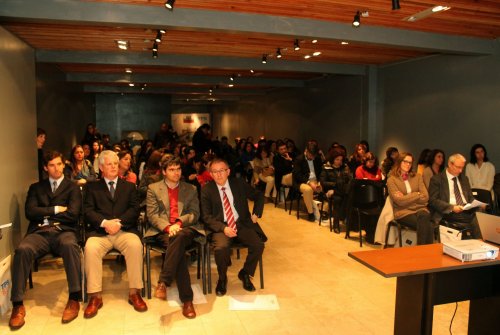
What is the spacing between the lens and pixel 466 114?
7094mm

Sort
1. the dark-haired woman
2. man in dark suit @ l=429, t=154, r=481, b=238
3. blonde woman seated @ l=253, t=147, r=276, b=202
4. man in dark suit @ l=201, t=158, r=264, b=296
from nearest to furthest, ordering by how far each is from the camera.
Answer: man in dark suit @ l=201, t=158, r=264, b=296, man in dark suit @ l=429, t=154, r=481, b=238, the dark-haired woman, blonde woman seated @ l=253, t=147, r=276, b=202

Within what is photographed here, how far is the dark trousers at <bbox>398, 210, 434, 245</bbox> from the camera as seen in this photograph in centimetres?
496

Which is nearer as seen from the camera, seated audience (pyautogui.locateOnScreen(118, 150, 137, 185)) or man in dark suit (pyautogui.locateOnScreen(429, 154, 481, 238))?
man in dark suit (pyautogui.locateOnScreen(429, 154, 481, 238))

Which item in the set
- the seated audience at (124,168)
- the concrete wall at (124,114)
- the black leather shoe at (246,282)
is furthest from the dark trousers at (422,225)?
the concrete wall at (124,114)

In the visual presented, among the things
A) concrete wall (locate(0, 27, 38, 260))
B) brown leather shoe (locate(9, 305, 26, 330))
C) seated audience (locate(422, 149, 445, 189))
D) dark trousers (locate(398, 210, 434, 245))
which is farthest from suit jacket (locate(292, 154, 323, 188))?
brown leather shoe (locate(9, 305, 26, 330))

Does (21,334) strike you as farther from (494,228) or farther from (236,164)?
(236,164)

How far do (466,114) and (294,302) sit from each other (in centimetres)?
476

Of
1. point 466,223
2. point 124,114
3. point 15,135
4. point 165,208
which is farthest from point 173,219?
point 124,114

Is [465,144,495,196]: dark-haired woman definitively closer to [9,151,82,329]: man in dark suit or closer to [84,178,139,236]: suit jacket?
[84,178,139,236]: suit jacket

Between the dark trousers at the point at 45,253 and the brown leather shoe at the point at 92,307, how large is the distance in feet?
0.52

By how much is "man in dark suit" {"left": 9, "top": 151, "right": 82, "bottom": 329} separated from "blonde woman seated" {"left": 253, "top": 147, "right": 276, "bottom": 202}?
17.2 ft

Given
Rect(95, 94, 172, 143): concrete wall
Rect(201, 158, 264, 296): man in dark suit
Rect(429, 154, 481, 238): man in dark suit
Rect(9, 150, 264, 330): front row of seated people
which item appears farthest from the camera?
Rect(95, 94, 172, 143): concrete wall

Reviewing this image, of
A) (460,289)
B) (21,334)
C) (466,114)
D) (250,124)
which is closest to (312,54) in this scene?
(466,114)

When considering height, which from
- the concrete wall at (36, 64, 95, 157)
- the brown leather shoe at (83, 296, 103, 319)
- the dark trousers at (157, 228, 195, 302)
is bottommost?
the brown leather shoe at (83, 296, 103, 319)
